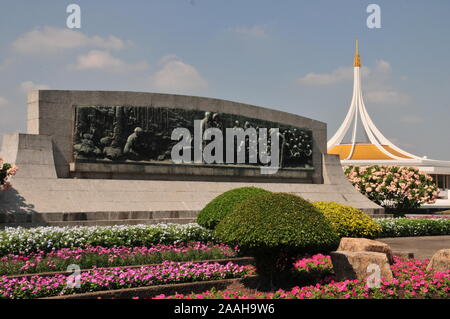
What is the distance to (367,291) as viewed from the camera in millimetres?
6594

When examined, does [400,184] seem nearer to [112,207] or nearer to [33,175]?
[112,207]

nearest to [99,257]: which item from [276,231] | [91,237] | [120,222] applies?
Answer: [91,237]

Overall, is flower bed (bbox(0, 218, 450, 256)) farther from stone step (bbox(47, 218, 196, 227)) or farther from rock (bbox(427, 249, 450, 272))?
rock (bbox(427, 249, 450, 272))

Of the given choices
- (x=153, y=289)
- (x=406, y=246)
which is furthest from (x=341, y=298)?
(x=406, y=246)

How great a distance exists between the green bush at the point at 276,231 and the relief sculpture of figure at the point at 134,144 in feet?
25.3

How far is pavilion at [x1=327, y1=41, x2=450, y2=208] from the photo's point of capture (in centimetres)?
4378

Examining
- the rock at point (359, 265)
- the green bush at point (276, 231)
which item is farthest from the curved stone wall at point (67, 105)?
the rock at point (359, 265)

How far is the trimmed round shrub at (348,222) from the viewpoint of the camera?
1025 cm

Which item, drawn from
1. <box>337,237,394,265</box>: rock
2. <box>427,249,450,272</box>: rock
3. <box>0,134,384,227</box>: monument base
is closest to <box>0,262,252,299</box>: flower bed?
<box>337,237,394,265</box>: rock

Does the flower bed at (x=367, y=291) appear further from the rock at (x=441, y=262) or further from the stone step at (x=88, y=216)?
the stone step at (x=88, y=216)

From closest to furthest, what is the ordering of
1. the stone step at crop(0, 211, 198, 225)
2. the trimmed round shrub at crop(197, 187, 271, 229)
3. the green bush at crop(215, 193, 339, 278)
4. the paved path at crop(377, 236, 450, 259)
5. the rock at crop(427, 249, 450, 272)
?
1. the green bush at crop(215, 193, 339, 278)
2. the rock at crop(427, 249, 450, 272)
3. the trimmed round shrub at crop(197, 187, 271, 229)
4. the stone step at crop(0, 211, 198, 225)
5. the paved path at crop(377, 236, 450, 259)

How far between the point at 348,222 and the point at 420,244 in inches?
182

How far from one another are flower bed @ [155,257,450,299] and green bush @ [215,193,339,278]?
57 centimetres

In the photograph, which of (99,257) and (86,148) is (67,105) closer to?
(86,148)
